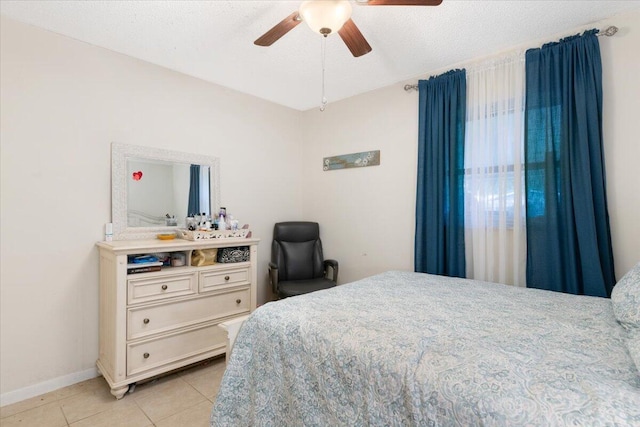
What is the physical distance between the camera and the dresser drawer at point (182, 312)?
219cm

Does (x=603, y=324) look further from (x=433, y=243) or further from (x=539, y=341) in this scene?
(x=433, y=243)

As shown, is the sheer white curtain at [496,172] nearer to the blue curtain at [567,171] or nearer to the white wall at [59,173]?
the blue curtain at [567,171]

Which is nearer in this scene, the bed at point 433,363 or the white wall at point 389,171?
the bed at point 433,363

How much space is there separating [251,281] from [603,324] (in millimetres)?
2346

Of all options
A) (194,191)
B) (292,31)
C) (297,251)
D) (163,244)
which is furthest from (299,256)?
(292,31)

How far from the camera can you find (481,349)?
1127mm

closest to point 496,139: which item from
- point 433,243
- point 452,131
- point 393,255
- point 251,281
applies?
point 452,131

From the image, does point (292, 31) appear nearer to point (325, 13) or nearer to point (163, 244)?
point (325, 13)

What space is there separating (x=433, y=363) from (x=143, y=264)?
6.56ft

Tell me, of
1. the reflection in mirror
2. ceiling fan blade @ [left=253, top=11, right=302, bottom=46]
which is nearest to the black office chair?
the reflection in mirror

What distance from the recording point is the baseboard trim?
81.4 inches

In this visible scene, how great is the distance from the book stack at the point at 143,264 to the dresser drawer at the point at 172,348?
493 mm

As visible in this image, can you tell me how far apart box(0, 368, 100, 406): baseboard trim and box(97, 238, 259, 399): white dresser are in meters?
0.12

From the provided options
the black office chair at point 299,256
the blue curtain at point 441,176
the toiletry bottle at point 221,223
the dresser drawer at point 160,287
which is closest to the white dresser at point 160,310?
the dresser drawer at point 160,287
